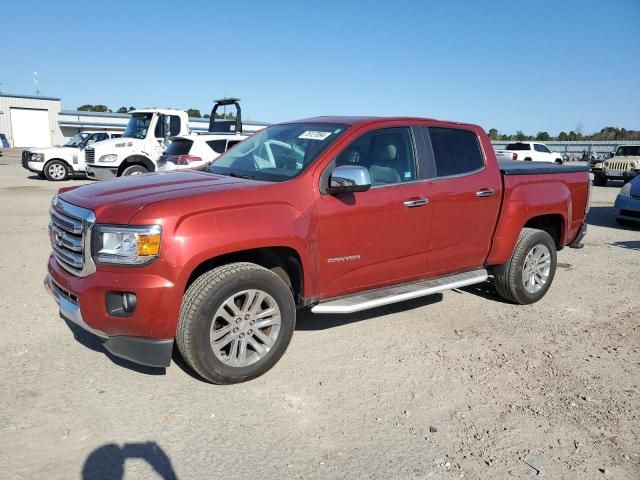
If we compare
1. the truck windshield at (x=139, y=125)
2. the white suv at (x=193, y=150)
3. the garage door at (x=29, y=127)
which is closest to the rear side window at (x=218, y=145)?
the white suv at (x=193, y=150)

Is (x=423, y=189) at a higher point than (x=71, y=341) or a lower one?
higher

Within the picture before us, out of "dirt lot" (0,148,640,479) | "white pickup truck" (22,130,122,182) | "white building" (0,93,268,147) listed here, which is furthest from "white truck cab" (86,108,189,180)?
"white building" (0,93,268,147)

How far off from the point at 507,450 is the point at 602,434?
667 millimetres

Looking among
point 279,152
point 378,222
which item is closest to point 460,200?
point 378,222

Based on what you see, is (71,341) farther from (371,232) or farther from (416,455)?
(416,455)

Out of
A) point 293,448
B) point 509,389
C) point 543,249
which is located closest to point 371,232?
point 509,389

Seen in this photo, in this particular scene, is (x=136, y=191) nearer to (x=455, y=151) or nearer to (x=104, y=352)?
(x=104, y=352)

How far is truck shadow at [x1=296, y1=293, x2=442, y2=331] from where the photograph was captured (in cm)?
477

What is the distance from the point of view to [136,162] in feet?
47.3

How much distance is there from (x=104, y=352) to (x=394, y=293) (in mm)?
2354

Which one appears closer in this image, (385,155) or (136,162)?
(385,155)

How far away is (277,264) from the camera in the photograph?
388 centimetres

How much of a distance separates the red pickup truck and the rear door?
1 cm

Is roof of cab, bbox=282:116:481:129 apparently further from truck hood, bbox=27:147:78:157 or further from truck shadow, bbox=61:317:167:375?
truck hood, bbox=27:147:78:157
